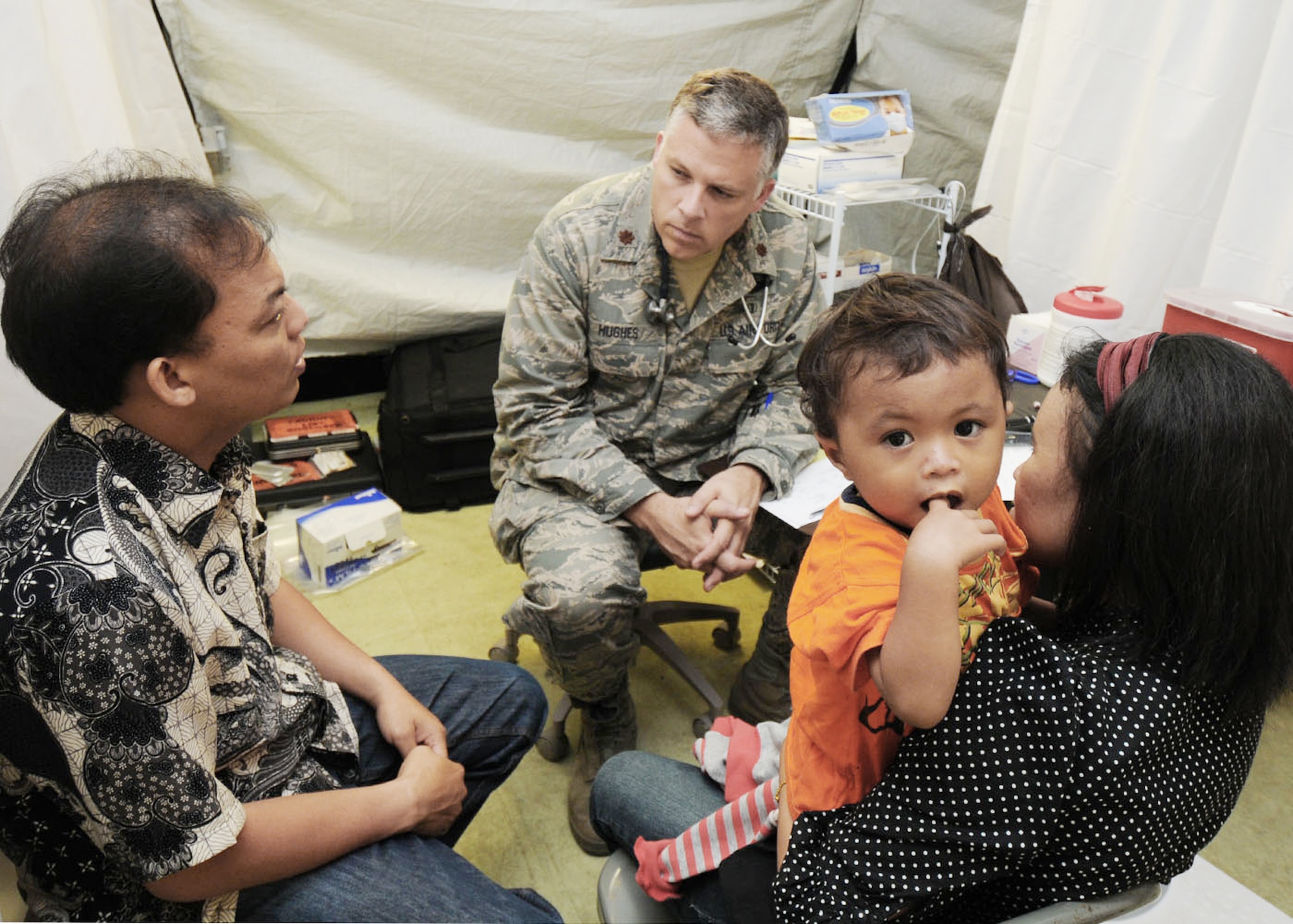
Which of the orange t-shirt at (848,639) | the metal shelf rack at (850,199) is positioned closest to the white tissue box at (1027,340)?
the metal shelf rack at (850,199)

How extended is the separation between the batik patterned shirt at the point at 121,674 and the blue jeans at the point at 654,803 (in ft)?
1.37

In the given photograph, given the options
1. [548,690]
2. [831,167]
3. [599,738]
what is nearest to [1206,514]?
[599,738]

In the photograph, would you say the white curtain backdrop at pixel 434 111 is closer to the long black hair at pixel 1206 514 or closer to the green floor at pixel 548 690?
the green floor at pixel 548 690

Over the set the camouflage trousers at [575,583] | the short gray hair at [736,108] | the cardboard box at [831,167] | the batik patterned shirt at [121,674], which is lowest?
the camouflage trousers at [575,583]

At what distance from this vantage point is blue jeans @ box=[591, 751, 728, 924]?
1.02 metres

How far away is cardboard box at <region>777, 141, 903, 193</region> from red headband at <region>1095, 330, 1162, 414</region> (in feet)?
5.24

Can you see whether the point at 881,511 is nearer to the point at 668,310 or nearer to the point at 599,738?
the point at 668,310

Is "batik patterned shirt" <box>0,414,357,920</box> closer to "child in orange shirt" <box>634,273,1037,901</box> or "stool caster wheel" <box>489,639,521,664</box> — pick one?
"child in orange shirt" <box>634,273,1037,901</box>

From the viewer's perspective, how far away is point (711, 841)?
100 centimetres

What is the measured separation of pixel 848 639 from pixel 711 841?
332 millimetres

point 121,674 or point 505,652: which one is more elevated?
point 121,674

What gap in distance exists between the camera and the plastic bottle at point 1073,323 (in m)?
1.91

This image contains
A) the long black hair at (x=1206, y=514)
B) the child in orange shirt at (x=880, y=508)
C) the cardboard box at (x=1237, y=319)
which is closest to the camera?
the long black hair at (x=1206, y=514)

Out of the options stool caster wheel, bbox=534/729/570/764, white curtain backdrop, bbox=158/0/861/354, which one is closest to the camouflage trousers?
stool caster wheel, bbox=534/729/570/764
